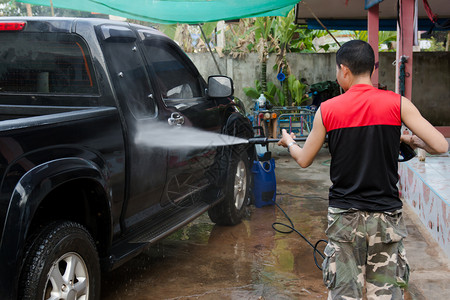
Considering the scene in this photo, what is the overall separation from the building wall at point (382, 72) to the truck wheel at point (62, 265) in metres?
11.3

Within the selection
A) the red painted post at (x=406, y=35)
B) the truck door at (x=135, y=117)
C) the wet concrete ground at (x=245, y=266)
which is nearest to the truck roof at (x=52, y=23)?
the truck door at (x=135, y=117)

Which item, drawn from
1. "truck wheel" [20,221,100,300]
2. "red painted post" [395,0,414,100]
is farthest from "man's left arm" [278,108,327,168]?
"red painted post" [395,0,414,100]

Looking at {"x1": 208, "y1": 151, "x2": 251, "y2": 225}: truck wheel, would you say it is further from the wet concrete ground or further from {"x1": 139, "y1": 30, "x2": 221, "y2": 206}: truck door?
{"x1": 139, "y1": 30, "x2": 221, "y2": 206}: truck door

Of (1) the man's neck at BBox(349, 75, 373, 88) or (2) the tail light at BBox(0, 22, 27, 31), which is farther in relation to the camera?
(2) the tail light at BBox(0, 22, 27, 31)

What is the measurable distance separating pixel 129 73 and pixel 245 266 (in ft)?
6.83

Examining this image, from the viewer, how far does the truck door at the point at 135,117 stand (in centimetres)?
358

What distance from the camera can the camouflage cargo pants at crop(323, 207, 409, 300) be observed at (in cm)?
255

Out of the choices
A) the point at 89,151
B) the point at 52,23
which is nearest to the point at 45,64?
the point at 52,23

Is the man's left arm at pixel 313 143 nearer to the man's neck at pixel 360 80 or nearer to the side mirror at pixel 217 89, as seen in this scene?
the man's neck at pixel 360 80

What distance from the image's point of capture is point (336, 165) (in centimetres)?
262

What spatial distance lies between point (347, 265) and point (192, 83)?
3.03m

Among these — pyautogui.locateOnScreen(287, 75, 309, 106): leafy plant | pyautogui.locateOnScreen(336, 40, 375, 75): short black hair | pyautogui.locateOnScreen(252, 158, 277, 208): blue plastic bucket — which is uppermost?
pyautogui.locateOnScreen(336, 40, 375, 75): short black hair

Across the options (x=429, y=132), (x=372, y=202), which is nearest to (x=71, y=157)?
(x=372, y=202)

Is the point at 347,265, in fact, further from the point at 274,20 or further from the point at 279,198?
the point at 274,20
